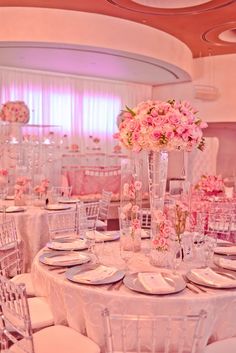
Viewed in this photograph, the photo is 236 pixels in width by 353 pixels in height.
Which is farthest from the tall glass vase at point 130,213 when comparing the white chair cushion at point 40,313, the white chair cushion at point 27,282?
the white chair cushion at point 27,282

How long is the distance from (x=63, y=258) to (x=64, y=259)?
0.02m

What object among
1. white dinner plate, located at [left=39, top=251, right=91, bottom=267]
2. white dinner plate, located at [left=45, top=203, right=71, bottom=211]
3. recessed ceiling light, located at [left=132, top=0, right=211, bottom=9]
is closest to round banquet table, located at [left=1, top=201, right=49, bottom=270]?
white dinner plate, located at [left=45, top=203, right=71, bottom=211]

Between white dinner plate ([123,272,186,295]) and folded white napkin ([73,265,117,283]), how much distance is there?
120 mm

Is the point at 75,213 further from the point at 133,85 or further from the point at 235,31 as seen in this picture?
the point at 133,85

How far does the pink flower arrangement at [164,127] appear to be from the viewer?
2385 mm

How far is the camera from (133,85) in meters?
10.0

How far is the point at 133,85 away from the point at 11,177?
4595 millimetres

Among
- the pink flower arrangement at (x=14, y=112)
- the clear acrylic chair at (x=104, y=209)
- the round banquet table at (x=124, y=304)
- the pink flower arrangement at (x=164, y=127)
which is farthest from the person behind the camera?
the pink flower arrangement at (x=14, y=112)

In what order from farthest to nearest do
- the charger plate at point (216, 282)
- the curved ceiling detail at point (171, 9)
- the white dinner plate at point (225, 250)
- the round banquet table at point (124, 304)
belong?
the curved ceiling detail at point (171, 9), the white dinner plate at point (225, 250), the charger plate at point (216, 282), the round banquet table at point (124, 304)

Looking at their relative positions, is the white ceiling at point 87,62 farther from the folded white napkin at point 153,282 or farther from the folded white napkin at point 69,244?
the folded white napkin at point 153,282

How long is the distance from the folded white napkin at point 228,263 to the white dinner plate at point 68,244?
94cm

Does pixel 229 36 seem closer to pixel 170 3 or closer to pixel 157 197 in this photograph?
pixel 170 3

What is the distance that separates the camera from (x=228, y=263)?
2.50 meters

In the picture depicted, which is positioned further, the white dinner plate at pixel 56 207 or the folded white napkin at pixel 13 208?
the white dinner plate at pixel 56 207
